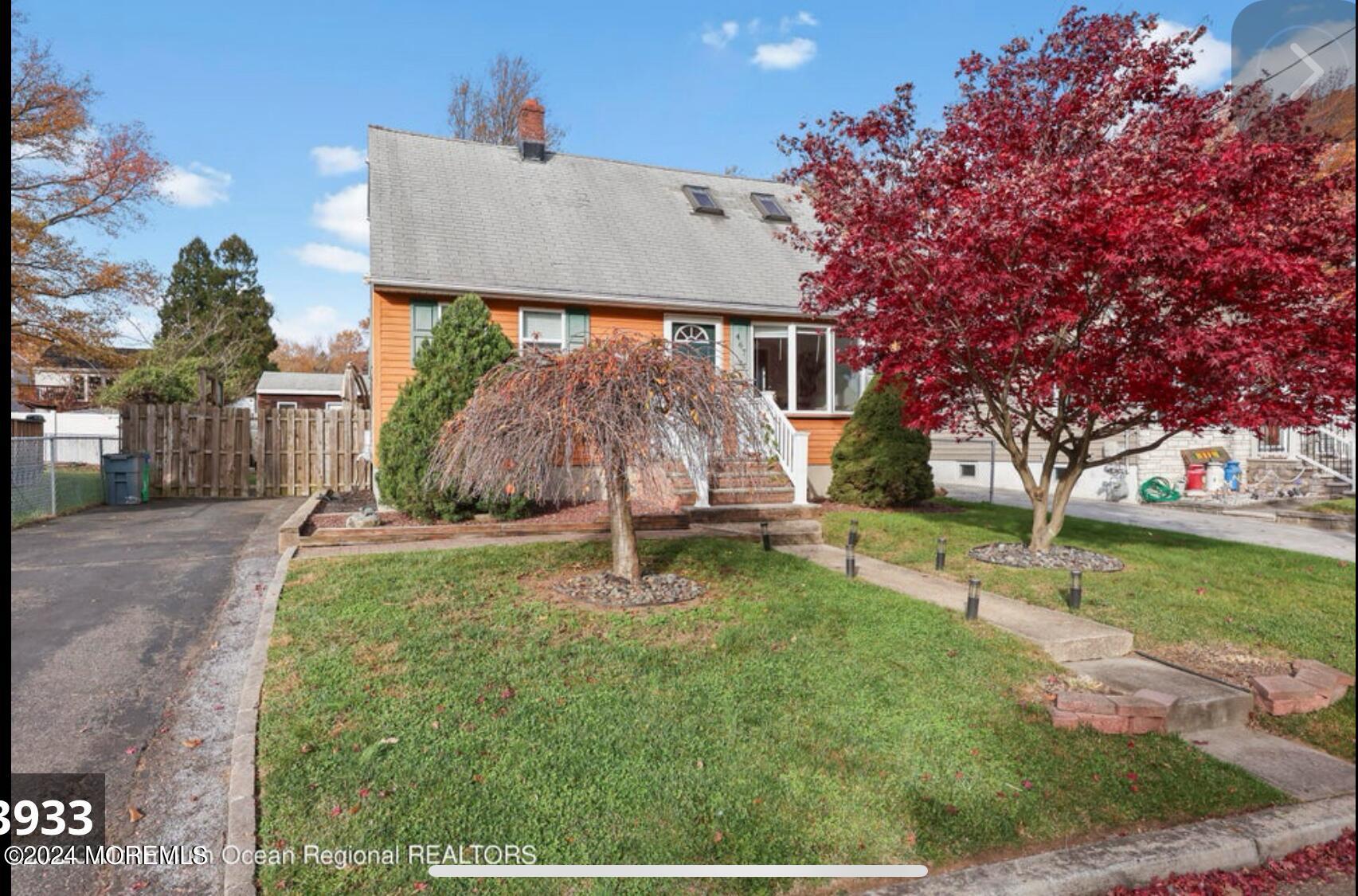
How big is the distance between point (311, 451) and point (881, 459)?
11179mm

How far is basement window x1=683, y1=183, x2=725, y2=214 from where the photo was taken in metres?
14.1

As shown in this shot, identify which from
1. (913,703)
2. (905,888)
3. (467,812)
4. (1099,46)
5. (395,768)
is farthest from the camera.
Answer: (1099,46)

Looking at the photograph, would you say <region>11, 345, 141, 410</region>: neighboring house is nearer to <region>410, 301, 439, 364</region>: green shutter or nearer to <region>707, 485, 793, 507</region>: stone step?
<region>410, 301, 439, 364</region>: green shutter

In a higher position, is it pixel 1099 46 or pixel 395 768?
pixel 1099 46

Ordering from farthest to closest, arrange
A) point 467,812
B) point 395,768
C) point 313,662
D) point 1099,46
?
point 1099,46, point 313,662, point 395,768, point 467,812

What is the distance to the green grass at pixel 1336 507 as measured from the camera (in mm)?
865

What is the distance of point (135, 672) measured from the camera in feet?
14.6

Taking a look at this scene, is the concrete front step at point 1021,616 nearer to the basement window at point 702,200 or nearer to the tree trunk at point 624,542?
the tree trunk at point 624,542

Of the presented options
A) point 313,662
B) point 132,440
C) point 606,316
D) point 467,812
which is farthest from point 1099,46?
point 132,440

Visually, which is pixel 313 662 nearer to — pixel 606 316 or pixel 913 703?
pixel 913 703

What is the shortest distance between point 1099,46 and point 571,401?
174 inches

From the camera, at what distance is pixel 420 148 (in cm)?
1338

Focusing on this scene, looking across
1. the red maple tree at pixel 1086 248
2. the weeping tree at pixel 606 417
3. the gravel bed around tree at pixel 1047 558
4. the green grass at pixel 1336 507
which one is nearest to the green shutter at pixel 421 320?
the weeping tree at pixel 606 417

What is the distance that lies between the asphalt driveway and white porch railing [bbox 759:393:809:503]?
Answer: 6212 millimetres
